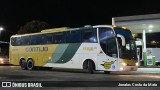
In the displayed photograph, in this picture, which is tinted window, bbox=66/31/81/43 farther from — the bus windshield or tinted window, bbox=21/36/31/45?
tinted window, bbox=21/36/31/45

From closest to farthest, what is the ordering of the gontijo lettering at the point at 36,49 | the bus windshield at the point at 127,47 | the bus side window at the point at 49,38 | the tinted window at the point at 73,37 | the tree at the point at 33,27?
the bus windshield at the point at 127,47 < the tinted window at the point at 73,37 < the bus side window at the point at 49,38 < the gontijo lettering at the point at 36,49 < the tree at the point at 33,27

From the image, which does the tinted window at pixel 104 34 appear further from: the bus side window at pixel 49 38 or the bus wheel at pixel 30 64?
the bus wheel at pixel 30 64

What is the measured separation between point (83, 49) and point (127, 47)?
3.31 metres

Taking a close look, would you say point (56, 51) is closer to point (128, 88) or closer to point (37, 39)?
point (37, 39)

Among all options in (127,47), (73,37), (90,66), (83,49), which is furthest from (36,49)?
(127,47)

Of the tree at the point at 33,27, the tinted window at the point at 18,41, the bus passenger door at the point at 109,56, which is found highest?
the tree at the point at 33,27

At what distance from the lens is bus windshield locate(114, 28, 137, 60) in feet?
73.0

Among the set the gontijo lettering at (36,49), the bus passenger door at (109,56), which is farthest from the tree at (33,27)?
the bus passenger door at (109,56)

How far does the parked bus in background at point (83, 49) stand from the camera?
22.4 meters

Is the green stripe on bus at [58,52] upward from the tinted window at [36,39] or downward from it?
downward

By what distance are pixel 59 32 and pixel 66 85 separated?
12.2 m

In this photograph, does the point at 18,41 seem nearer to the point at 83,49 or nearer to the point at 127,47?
the point at 83,49

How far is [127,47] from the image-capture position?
2275 centimetres

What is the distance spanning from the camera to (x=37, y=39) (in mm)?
28734
